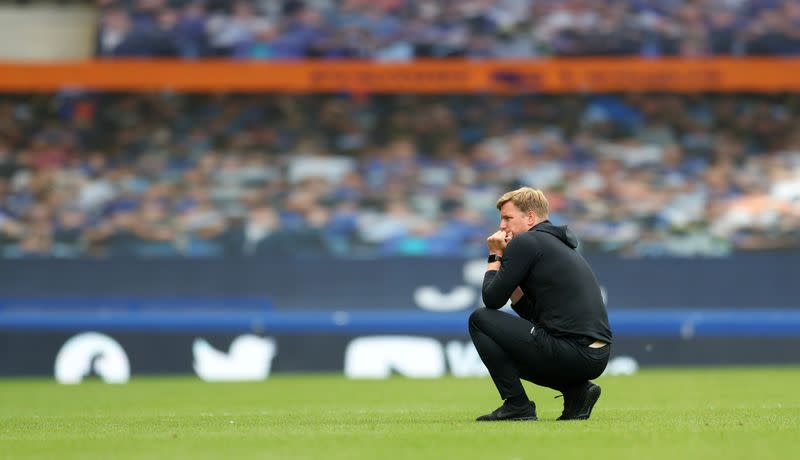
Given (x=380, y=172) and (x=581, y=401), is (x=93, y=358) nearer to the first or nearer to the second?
(x=380, y=172)

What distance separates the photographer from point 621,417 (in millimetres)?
8086

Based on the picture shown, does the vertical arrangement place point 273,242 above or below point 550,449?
above

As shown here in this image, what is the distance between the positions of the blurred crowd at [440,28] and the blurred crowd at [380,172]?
666 millimetres

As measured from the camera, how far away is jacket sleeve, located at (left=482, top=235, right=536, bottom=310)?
7.22 meters

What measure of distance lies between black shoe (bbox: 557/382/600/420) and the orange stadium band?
439 inches

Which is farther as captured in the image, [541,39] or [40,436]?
[541,39]

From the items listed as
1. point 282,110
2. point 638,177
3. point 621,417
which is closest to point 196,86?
point 282,110

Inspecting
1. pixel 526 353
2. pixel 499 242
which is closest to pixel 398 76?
pixel 499 242

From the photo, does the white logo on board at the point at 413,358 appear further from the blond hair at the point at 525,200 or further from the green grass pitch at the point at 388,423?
the blond hair at the point at 525,200

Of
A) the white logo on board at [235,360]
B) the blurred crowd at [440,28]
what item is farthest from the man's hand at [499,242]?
the blurred crowd at [440,28]

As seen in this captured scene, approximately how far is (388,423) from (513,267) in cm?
131

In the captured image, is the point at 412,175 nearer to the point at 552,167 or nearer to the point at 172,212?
the point at 552,167

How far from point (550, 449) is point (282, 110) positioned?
13.3 m

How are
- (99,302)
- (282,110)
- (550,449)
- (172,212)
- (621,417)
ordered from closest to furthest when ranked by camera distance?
(550,449) < (621,417) < (99,302) < (172,212) < (282,110)
